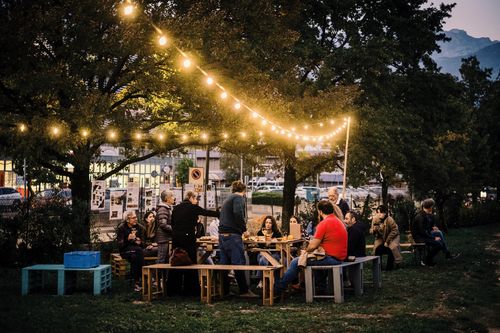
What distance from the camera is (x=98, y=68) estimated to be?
16.0m

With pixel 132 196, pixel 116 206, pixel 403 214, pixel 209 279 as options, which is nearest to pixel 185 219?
pixel 209 279

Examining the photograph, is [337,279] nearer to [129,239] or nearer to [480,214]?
[129,239]

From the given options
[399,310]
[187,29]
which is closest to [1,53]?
[187,29]

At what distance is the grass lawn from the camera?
27.3 ft

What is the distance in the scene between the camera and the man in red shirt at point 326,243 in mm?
10742

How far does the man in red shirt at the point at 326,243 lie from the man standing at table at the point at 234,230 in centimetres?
81

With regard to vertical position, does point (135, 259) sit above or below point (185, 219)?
below

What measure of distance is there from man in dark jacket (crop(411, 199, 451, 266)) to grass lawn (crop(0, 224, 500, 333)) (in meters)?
2.87

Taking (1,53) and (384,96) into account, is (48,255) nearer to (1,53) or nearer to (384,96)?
(1,53)

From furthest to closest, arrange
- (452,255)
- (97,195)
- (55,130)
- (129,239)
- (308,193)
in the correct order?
(308,193), (452,255), (97,195), (55,130), (129,239)

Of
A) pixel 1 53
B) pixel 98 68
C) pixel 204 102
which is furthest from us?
pixel 204 102

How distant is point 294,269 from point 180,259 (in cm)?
205

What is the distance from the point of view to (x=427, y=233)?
16141 mm

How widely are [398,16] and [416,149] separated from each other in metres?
6.79
